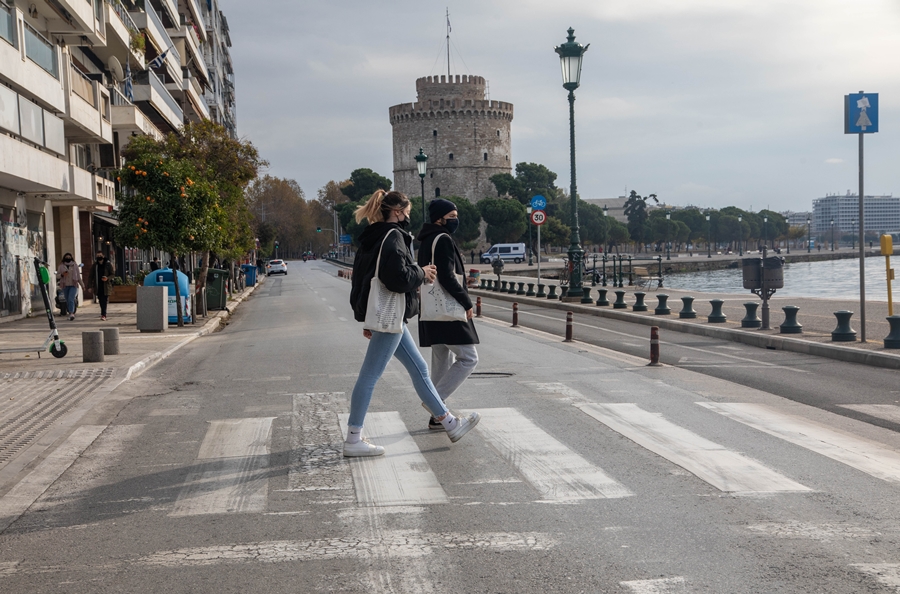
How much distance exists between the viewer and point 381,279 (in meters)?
6.32

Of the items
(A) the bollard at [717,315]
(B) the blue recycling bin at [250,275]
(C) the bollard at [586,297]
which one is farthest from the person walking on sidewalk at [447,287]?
(B) the blue recycling bin at [250,275]

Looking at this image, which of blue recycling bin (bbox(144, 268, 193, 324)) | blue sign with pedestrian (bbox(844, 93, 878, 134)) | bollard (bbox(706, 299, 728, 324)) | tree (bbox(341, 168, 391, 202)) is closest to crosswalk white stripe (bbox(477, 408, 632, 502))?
blue sign with pedestrian (bbox(844, 93, 878, 134))

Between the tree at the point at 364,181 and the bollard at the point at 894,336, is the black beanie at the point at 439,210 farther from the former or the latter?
the tree at the point at 364,181

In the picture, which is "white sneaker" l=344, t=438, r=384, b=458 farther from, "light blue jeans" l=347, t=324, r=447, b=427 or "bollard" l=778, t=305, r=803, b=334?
"bollard" l=778, t=305, r=803, b=334

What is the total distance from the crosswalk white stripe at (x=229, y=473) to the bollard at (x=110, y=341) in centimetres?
700

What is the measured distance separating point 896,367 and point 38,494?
32.6 feet

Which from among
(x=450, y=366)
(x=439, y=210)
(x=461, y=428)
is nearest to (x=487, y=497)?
(x=461, y=428)

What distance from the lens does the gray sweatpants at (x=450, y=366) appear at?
7.42 m

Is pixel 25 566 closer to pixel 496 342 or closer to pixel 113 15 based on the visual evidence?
pixel 496 342

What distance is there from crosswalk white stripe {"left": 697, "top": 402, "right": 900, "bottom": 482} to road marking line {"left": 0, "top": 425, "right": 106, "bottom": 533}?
512 cm

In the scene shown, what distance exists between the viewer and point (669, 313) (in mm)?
21422

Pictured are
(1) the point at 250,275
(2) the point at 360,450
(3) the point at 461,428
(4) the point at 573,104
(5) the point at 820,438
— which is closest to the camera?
(2) the point at 360,450

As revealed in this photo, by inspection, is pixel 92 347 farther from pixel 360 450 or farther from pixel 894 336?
pixel 894 336

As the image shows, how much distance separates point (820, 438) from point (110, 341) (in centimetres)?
1082
